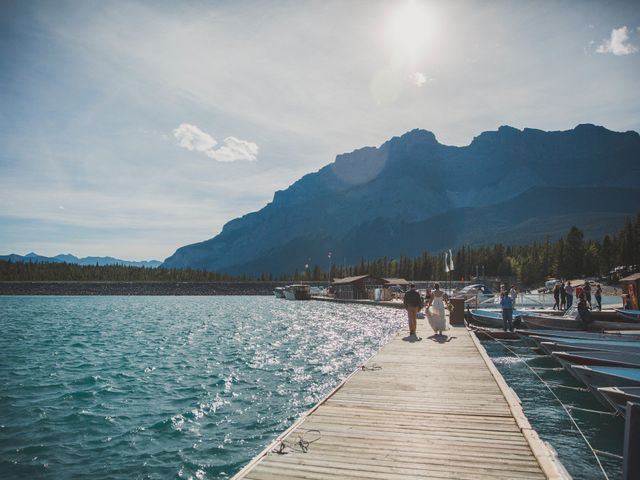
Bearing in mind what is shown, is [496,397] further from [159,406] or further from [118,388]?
[118,388]

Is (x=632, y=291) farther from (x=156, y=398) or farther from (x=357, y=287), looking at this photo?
(x=357, y=287)

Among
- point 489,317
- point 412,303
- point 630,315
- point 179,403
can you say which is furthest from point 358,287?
point 179,403

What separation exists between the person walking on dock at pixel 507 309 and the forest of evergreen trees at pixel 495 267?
67902 millimetres

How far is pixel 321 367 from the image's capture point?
1902 cm

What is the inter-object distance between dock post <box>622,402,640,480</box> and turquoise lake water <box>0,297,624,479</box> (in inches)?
201

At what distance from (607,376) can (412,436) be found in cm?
811

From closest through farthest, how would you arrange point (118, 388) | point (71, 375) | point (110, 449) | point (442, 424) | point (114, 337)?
point (442, 424)
point (110, 449)
point (118, 388)
point (71, 375)
point (114, 337)

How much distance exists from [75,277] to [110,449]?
149 metres

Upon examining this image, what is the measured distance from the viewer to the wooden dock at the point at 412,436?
5.57 m

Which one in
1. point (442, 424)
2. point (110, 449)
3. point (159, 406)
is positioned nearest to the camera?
point (442, 424)

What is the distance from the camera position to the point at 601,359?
13891mm

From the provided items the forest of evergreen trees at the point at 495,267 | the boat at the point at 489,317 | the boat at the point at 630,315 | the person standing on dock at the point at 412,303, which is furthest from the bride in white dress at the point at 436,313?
the forest of evergreen trees at the point at 495,267

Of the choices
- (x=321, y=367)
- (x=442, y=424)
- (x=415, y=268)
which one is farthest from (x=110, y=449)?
(x=415, y=268)

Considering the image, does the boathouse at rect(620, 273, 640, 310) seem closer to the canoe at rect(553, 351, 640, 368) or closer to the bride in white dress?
the bride in white dress
